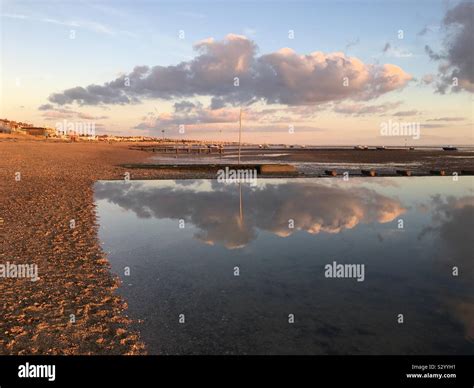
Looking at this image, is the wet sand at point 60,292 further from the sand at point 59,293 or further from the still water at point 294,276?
the still water at point 294,276

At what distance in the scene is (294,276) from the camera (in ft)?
28.6

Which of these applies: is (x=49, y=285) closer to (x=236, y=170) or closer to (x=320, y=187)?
(x=320, y=187)

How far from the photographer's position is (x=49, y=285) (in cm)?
822

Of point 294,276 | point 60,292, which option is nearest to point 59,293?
point 60,292

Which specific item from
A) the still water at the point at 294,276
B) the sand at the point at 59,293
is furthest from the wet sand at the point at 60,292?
the still water at the point at 294,276

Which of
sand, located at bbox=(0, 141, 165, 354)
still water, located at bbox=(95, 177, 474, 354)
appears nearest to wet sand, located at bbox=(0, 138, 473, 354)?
sand, located at bbox=(0, 141, 165, 354)

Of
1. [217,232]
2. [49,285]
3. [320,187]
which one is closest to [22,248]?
[49,285]

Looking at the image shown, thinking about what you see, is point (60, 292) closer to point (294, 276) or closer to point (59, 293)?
point (59, 293)

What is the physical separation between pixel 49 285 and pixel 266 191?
16.7 meters

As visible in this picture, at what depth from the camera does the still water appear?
19.5 ft

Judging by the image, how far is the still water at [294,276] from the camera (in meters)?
5.94

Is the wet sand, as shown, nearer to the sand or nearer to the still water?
the sand
